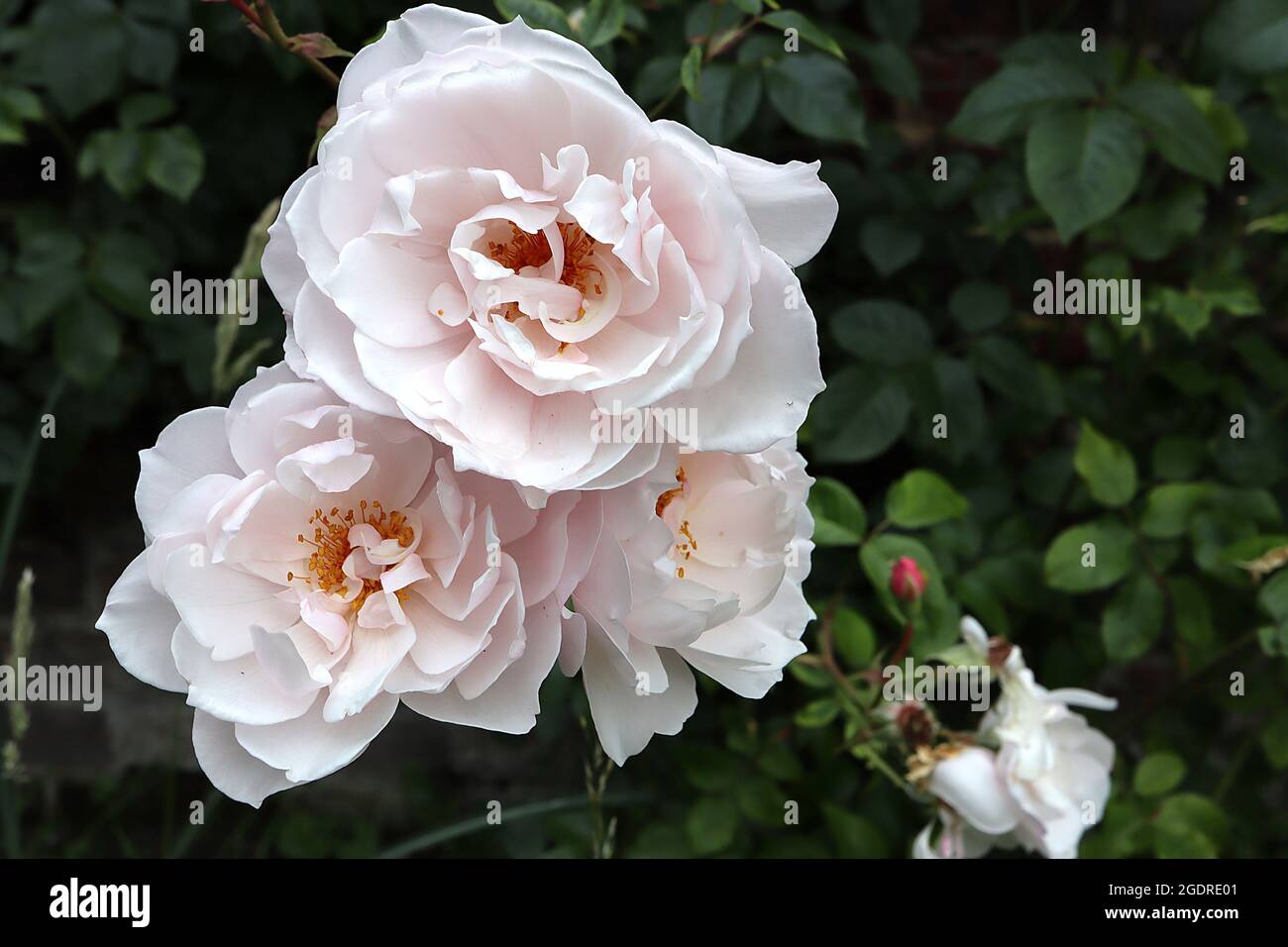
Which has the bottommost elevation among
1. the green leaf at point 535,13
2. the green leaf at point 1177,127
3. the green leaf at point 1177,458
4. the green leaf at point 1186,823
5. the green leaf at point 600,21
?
the green leaf at point 1186,823

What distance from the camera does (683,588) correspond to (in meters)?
0.67

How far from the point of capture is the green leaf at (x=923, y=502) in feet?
4.24

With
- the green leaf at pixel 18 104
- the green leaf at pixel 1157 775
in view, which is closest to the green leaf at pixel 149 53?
the green leaf at pixel 18 104

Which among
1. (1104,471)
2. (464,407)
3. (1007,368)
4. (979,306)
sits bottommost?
(464,407)

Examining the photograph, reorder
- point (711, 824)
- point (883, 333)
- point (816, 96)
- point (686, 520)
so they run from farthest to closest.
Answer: point (883, 333), point (711, 824), point (816, 96), point (686, 520)

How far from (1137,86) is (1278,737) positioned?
926mm

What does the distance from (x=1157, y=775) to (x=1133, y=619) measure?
0.22 meters

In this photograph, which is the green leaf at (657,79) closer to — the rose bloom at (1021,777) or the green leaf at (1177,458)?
the rose bloom at (1021,777)

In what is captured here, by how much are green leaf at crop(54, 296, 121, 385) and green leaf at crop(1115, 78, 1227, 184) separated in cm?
149

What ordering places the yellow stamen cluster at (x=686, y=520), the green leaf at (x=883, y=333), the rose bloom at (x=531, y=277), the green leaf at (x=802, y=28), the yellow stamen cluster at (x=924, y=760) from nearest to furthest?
the rose bloom at (x=531, y=277), the yellow stamen cluster at (x=686, y=520), the green leaf at (x=802, y=28), the yellow stamen cluster at (x=924, y=760), the green leaf at (x=883, y=333)

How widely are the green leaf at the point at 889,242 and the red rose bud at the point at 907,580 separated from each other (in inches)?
18.3

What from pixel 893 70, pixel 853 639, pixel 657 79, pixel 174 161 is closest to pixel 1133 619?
pixel 853 639

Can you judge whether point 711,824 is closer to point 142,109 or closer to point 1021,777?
point 1021,777

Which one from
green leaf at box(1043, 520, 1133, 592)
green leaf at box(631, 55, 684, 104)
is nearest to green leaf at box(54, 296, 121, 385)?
green leaf at box(631, 55, 684, 104)
